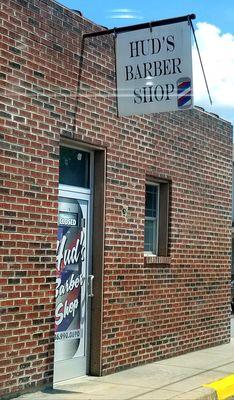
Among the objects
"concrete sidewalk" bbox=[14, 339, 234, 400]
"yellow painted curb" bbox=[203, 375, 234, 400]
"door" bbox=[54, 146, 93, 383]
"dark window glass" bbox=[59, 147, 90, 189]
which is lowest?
"yellow painted curb" bbox=[203, 375, 234, 400]

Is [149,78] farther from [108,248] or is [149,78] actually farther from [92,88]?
[108,248]

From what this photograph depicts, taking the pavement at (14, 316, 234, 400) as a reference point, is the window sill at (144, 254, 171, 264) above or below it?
above

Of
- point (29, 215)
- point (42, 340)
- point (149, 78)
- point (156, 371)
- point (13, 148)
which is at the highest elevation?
point (149, 78)

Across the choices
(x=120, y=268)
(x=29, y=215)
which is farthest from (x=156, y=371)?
(x=29, y=215)

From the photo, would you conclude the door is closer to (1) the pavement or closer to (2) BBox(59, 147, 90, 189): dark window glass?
(2) BBox(59, 147, 90, 189): dark window glass

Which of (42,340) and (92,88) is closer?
(42,340)

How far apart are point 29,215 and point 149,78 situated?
216 centimetres

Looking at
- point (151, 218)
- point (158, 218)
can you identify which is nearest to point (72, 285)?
point (151, 218)

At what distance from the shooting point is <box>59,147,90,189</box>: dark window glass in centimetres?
785

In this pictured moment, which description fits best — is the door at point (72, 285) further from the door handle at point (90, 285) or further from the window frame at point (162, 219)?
the window frame at point (162, 219)

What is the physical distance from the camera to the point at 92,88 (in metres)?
A: 8.06

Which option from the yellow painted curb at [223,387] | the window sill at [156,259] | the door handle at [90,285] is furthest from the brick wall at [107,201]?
the yellow painted curb at [223,387]

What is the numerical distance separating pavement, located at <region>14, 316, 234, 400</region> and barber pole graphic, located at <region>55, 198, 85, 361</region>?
0.49 m

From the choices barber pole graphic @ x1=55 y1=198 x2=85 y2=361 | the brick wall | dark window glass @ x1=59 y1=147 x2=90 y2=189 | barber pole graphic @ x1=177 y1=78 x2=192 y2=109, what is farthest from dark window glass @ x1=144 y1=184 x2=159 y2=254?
barber pole graphic @ x1=177 y1=78 x2=192 y2=109
